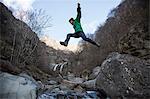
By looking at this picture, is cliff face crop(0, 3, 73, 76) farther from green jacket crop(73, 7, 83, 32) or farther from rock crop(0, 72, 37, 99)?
green jacket crop(73, 7, 83, 32)

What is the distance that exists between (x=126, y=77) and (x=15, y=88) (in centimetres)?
496

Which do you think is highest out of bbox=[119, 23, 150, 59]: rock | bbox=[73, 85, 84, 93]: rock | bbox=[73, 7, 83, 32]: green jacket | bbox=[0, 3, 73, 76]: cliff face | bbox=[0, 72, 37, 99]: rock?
bbox=[0, 3, 73, 76]: cliff face

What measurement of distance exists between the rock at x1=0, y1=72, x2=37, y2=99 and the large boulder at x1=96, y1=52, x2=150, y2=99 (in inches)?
150

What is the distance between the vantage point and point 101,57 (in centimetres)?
4028

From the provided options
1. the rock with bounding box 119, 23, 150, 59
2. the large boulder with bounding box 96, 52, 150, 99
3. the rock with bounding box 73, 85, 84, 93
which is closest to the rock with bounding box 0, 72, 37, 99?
the large boulder with bounding box 96, 52, 150, 99

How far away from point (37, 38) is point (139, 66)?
19.2 meters

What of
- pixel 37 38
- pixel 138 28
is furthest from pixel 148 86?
pixel 37 38

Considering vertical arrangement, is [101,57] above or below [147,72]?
above

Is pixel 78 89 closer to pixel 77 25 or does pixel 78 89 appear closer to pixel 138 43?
pixel 138 43

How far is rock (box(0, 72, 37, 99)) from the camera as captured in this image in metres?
11.9

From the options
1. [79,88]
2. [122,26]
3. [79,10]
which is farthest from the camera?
[122,26]

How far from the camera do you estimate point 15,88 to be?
39.7 feet

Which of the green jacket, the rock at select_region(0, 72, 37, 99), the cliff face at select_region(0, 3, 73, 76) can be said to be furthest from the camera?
the cliff face at select_region(0, 3, 73, 76)

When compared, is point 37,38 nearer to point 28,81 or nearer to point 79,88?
point 79,88
